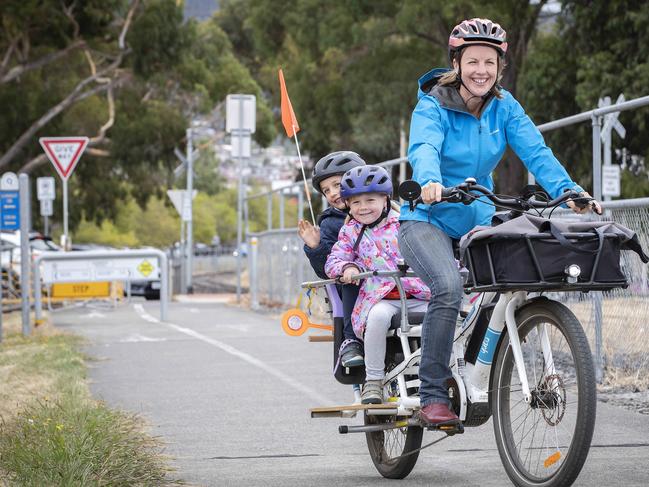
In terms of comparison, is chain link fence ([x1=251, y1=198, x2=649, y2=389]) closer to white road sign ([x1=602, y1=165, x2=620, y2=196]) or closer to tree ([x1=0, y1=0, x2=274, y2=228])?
white road sign ([x1=602, y1=165, x2=620, y2=196])

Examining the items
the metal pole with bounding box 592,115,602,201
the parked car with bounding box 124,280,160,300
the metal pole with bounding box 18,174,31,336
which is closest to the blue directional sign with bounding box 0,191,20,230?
the metal pole with bounding box 18,174,31,336

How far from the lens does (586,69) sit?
28766 mm

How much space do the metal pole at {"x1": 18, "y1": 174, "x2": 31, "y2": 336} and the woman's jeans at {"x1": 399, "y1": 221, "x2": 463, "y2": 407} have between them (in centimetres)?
1067

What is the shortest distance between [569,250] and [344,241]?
5.33 ft

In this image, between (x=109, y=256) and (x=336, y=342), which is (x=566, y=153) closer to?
(x=109, y=256)

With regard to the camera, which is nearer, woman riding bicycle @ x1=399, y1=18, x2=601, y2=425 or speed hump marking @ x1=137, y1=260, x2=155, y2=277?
woman riding bicycle @ x1=399, y1=18, x2=601, y2=425

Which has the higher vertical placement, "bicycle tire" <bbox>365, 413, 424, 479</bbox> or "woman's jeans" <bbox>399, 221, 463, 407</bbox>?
"woman's jeans" <bbox>399, 221, 463, 407</bbox>

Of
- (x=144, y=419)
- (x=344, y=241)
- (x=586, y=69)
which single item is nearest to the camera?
(x=344, y=241)

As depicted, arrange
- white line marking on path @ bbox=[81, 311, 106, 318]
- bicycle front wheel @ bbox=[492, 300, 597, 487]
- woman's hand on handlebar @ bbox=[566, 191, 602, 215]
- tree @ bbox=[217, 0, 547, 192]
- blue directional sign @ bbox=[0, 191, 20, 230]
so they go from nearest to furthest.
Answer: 1. bicycle front wheel @ bbox=[492, 300, 597, 487]
2. woman's hand on handlebar @ bbox=[566, 191, 602, 215]
3. blue directional sign @ bbox=[0, 191, 20, 230]
4. white line marking on path @ bbox=[81, 311, 106, 318]
5. tree @ bbox=[217, 0, 547, 192]

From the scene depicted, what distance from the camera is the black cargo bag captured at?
17.2 ft

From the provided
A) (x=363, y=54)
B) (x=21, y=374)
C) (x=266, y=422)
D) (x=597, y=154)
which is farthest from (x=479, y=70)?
(x=363, y=54)

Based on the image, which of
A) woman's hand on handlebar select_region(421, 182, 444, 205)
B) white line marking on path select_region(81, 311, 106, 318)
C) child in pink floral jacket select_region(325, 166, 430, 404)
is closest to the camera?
woman's hand on handlebar select_region(421, 182, 444, 205)

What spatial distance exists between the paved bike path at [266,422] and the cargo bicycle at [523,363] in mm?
541

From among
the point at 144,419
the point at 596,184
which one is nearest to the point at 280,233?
the point at 596,184
